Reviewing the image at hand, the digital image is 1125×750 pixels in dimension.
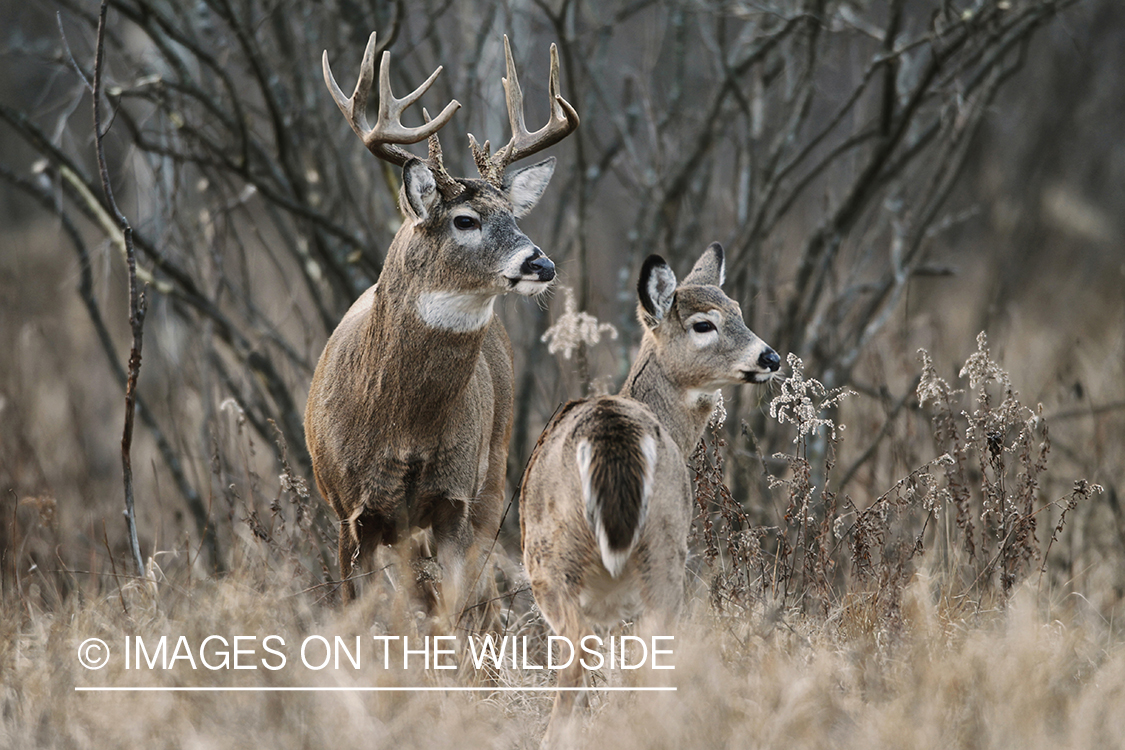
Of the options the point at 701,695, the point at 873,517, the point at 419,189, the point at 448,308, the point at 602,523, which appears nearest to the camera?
the point at 701,695

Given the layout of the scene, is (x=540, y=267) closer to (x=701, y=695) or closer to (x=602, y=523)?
(x=602, y=523)

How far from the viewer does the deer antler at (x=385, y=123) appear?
16.4 ft

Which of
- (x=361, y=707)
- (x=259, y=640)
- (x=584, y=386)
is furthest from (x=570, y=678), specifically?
(x=584, y=386)

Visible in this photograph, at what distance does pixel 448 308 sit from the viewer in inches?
199

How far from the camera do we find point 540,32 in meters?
10.0

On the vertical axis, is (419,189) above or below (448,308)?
above

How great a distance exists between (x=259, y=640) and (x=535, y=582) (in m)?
0.99

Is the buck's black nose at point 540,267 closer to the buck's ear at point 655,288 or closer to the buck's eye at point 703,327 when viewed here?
the buck's ear at point 655,288

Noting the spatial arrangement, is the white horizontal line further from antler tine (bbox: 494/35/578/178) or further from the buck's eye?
antler tine (bbox: 494/35/578/178)

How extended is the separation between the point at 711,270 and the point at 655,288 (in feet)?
2.05

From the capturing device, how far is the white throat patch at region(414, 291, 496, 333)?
5.05 m

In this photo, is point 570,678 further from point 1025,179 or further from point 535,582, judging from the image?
point 1025,179

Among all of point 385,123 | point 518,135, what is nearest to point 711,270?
point 518,135

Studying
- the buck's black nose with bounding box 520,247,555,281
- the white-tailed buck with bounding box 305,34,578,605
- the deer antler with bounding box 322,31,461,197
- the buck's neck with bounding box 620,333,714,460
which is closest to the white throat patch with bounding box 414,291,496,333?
the white-tailed buck with bounding box 305,34,578,605
